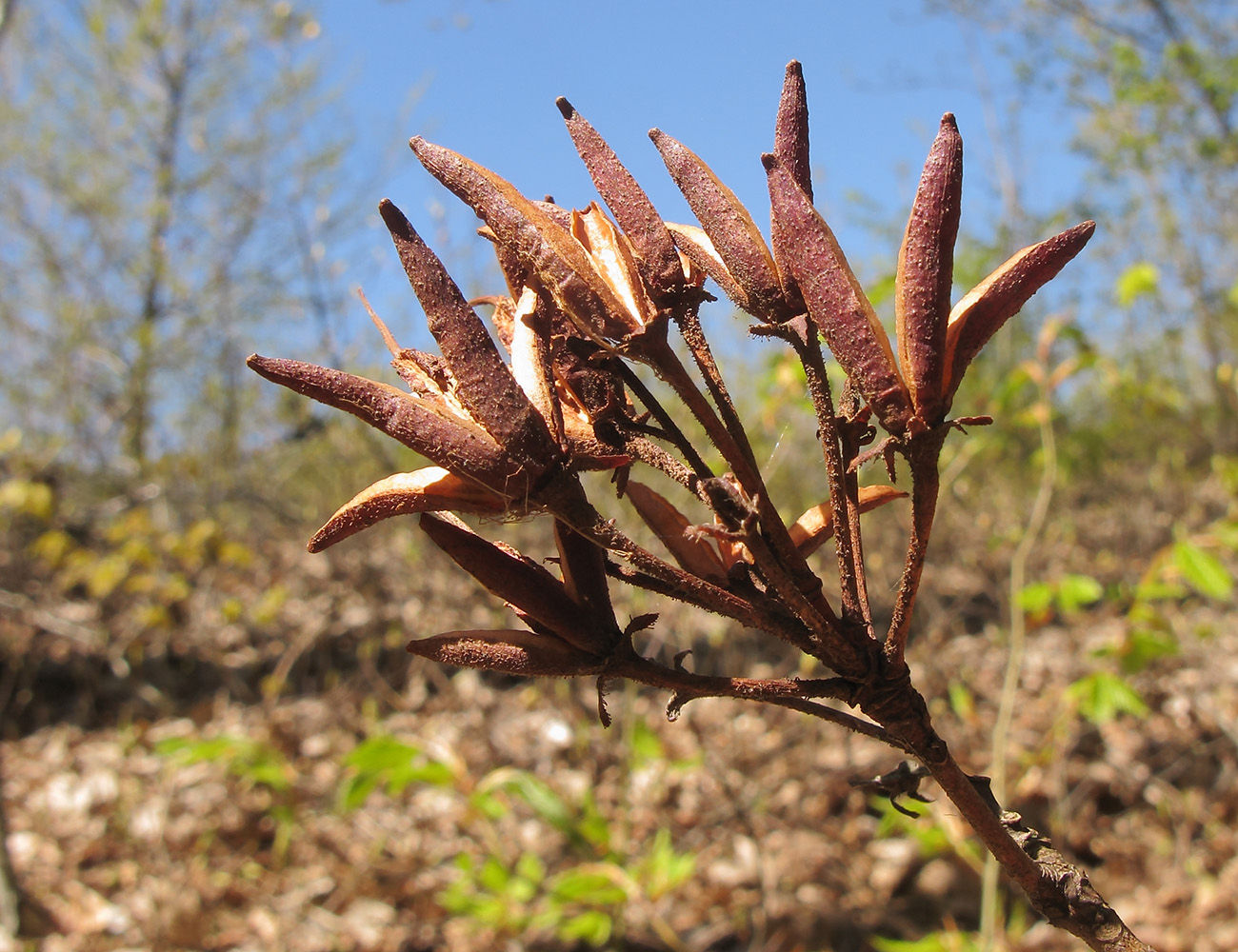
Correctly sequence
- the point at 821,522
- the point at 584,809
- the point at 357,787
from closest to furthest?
1. the point at 821,522
2. the point at 357,787
3. the point at 584,809

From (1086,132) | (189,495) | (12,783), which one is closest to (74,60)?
(189,495)

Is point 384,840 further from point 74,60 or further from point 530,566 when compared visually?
point 74,60

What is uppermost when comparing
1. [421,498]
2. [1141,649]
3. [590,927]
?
[421,498]

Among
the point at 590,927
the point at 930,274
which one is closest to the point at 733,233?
the point at 930,274

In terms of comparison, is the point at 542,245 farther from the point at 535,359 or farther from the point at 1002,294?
the point at 1002,294

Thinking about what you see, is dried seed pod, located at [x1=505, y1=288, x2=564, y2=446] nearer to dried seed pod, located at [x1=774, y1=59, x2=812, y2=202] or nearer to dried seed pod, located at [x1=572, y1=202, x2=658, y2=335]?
dried seed pod, located at [x1=572, y1=202, x2=658, y2=335]

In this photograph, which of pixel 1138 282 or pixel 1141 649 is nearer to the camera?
pixel 1141 649

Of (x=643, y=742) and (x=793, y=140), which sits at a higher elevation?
(x=793, y=140)
